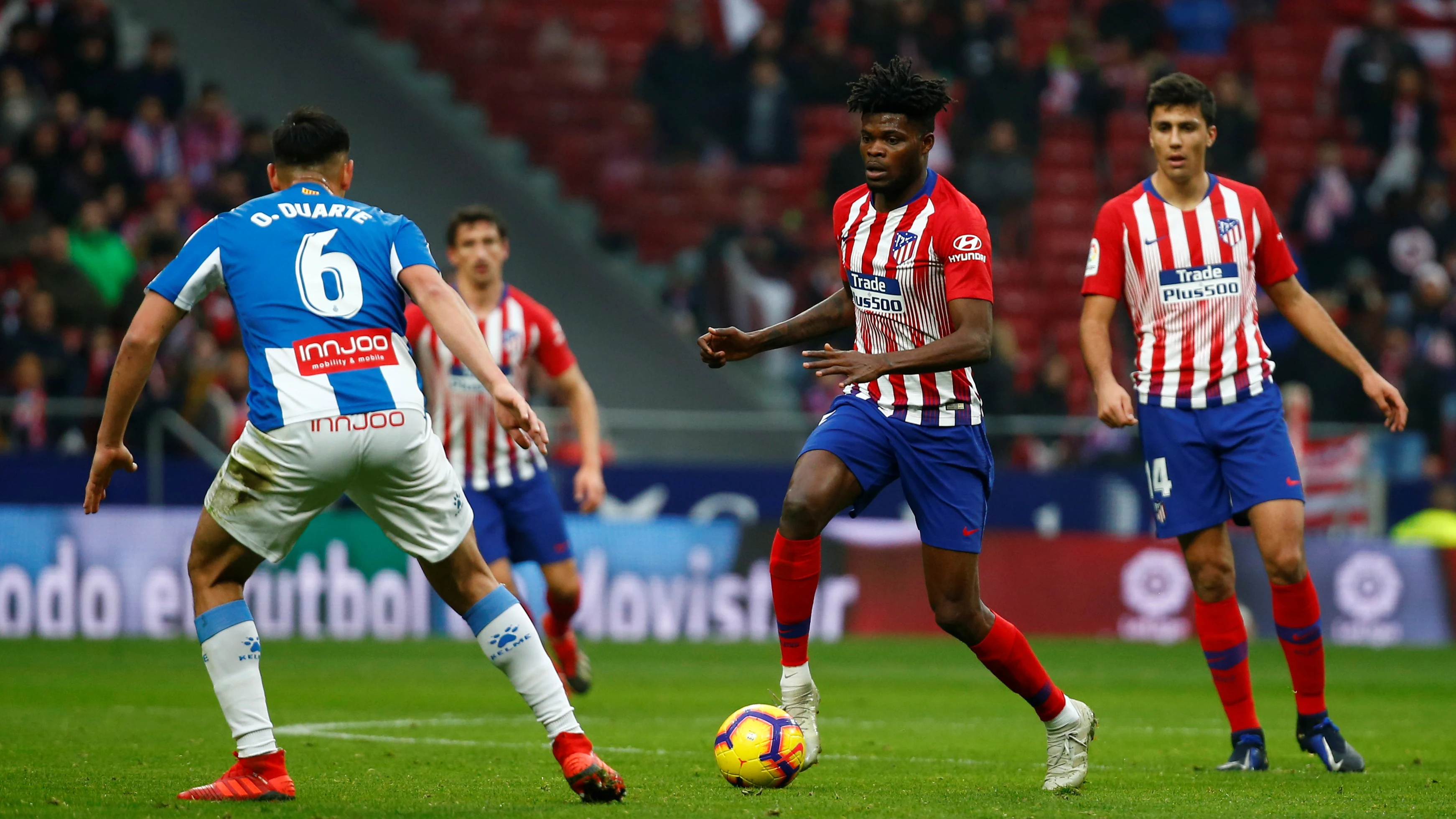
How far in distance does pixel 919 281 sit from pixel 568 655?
Result: 13.8ft

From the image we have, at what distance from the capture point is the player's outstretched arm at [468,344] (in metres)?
5.30

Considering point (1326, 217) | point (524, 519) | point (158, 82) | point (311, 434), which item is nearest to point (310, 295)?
point (311, 434)

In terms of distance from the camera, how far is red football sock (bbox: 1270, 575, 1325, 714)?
732cm

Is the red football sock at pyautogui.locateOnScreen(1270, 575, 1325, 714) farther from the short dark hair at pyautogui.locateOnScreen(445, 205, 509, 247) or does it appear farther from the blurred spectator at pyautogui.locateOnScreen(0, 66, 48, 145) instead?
the blurred spectator at pyautogui.locateOnScreen(0, 66, 48, 145)

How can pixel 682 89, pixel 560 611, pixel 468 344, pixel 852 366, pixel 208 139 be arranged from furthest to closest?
pixel 682 89 → pixel 208 139 → pixel 560 611 → pixel 852 366 → pixel 468 344

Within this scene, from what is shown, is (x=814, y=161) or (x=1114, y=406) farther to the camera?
(x=814, y=161)

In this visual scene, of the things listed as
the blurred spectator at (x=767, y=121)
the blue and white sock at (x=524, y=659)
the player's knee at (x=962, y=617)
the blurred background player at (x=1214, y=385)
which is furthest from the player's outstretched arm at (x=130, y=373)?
the blurred spectator at (x=767, y=121)

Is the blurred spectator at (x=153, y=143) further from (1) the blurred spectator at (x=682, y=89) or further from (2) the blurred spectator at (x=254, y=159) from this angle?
(1) the blurred spectator at (x=682, y=89)

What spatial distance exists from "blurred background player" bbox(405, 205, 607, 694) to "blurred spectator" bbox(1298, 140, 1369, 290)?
13.1m

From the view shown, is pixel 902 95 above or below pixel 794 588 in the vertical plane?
above

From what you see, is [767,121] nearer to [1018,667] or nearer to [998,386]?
[998,386]

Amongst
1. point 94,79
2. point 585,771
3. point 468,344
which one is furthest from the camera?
point 94,79

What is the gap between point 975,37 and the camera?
835 inches

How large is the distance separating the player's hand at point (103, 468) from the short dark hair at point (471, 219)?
12.8ft
